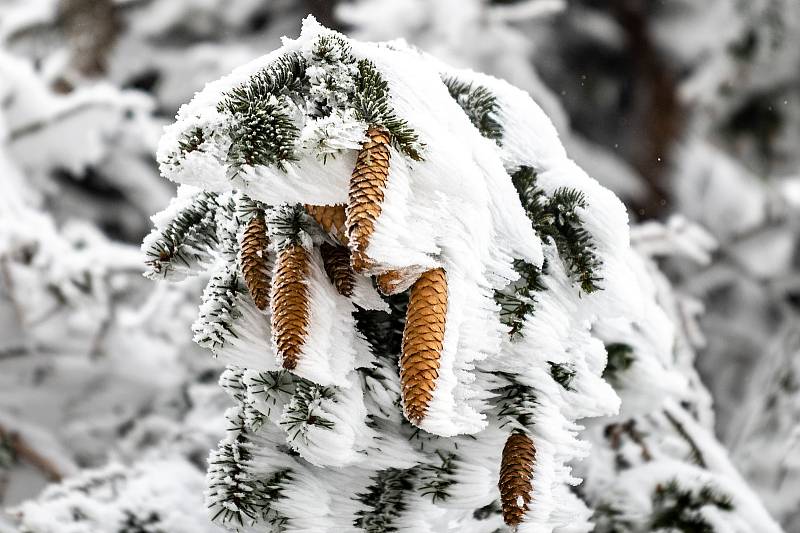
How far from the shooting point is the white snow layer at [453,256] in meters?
0.66

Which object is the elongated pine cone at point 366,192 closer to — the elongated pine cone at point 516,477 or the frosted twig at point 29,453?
the elongated pine cone at point 516,477

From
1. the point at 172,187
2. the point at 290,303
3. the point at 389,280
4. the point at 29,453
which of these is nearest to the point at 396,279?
the point at 389,280

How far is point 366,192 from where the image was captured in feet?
2.07

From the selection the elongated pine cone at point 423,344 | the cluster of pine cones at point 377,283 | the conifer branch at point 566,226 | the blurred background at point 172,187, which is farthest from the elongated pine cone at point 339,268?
the blurred background at point 172,187

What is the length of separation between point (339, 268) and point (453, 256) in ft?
0.45

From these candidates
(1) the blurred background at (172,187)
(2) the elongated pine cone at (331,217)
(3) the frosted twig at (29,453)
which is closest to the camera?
(2) the elongated pine cone at (331,217)

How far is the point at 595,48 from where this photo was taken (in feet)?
14.3

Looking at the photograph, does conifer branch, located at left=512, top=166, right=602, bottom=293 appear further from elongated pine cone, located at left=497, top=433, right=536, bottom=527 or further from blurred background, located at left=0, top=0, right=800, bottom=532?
blurred background, located at left=0, top=0, right=800, bottom=532

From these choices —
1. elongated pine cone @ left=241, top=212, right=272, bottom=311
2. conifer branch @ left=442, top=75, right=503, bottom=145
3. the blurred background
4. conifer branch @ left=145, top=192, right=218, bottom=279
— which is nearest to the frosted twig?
the blurred background

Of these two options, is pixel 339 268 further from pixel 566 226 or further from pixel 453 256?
pixel 566 226

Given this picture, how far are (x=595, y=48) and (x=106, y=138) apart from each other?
2705 millimetres

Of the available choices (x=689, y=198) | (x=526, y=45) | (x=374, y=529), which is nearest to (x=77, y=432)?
(x=374, y=529)

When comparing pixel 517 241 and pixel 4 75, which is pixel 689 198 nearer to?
pixel 4 75

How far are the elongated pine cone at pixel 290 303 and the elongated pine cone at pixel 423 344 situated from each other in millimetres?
105
